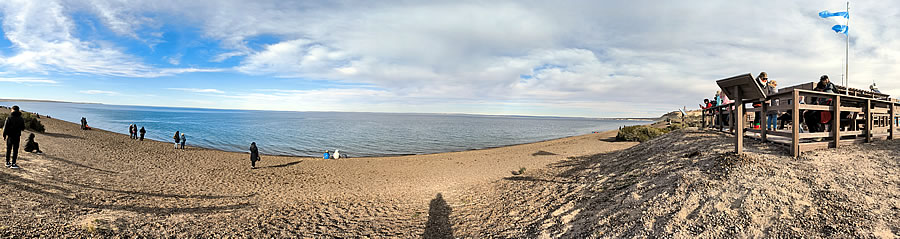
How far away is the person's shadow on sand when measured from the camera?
6.62 meters

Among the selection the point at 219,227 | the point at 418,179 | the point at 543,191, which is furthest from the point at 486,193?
the point at 219,227

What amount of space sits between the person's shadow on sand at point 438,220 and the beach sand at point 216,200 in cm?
2

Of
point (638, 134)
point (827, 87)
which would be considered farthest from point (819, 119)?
point (638, 134)

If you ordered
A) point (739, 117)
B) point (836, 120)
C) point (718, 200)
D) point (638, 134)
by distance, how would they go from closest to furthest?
1. point (718, 200)
2. point (739, 117)
3. point (836, 120)
4. point (638, 134)

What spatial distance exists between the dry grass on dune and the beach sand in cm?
177

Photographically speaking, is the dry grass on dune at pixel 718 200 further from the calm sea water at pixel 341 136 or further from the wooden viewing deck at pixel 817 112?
the calm sea water at pixel 341 136

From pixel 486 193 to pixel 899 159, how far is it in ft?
25.5

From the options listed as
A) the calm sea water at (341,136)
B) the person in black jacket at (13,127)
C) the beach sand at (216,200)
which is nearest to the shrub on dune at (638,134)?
the calm sea water at (341,136)

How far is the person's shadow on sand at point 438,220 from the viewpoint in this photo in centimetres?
662

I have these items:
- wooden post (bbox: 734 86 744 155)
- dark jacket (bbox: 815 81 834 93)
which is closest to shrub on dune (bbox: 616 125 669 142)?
dark jacket (bbox: 815 81 834 93)

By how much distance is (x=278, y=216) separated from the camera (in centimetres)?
775

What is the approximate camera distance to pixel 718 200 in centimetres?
494

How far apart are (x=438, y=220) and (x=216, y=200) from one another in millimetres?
6875

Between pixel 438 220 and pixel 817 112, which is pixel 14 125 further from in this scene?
pixel 817 112
